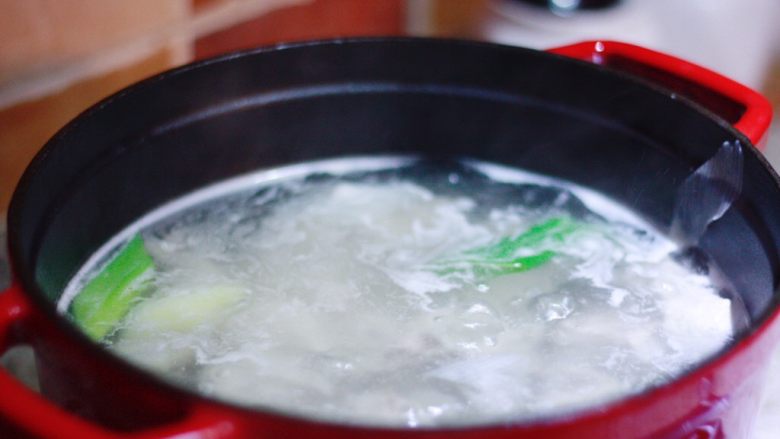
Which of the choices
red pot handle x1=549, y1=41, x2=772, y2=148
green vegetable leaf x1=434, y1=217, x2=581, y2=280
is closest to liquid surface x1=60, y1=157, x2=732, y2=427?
green vegetable leaf x1=434, y1=217, x2=581, y2=280

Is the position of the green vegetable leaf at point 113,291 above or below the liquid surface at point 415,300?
above

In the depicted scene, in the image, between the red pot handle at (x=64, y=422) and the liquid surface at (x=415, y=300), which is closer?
the red pot handle at (x=64, y=422)

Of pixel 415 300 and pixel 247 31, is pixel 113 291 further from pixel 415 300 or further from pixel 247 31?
pixel 247 31

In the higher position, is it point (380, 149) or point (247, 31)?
point (247, 31)

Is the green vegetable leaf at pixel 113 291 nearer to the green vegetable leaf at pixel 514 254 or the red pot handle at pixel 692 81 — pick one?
the green vegetable leaf at pixel 514 254

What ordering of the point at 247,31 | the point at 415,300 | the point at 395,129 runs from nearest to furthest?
the point at 415,300, the point at 395,129, the point at 247,31

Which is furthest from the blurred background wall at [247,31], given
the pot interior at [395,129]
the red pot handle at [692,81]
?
the red pot handle at [692,81]

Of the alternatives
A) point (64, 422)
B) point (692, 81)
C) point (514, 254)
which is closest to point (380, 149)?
point (514, 254)
